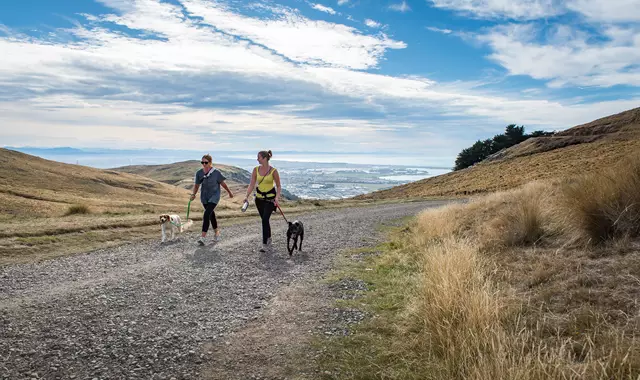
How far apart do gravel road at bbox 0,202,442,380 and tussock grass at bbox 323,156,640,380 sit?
182cm

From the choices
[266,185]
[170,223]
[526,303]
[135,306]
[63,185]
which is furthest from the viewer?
[63,185]

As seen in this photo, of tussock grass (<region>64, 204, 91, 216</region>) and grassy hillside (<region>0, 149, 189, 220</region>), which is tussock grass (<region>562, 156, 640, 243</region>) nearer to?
tussock grass (<region>64, 204, 91, 216</region>)

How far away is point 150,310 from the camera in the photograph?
6766mm

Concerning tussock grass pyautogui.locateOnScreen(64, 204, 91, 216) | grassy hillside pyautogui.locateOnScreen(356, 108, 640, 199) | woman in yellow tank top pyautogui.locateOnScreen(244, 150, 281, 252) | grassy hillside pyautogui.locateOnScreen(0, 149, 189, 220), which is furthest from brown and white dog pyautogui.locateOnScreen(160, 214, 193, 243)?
grassy hillside pyautogui.locateOnScreen(356, 108, 640, 199)

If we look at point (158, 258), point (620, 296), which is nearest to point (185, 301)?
point (158, 258)

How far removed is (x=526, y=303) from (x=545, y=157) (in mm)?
75380

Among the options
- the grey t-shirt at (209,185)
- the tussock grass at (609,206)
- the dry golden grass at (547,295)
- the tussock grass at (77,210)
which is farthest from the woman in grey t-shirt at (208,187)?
the tussock grass at (77,210)

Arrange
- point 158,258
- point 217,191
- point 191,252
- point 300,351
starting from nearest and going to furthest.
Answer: point 300,351 → point 158,258 → point 191,252 → point 217,191

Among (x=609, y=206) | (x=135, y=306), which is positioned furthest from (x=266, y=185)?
(x=609, y=206)

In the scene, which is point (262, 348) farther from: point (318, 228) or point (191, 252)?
point (318, 228)

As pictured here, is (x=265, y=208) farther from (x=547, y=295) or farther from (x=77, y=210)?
(x=77, y=210)

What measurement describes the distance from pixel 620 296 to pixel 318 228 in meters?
14.0

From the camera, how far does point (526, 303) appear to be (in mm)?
5969

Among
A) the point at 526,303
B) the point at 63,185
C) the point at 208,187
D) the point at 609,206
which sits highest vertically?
the point at 208,187
